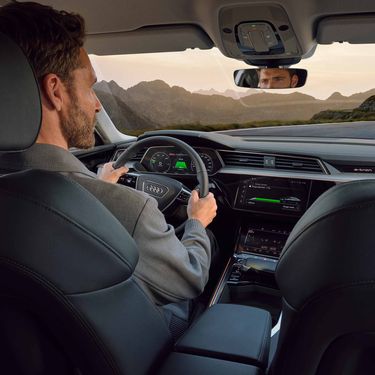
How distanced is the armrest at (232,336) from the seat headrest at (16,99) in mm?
799

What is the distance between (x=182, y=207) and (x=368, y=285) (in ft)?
6.72

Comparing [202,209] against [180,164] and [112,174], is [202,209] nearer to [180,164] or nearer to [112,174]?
[112,174]

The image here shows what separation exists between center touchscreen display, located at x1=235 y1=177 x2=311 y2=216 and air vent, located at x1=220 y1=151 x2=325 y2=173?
134 millimetres

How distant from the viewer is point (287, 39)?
265 centimetres

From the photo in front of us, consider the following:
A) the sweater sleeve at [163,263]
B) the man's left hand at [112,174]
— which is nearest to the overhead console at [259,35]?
the man's left hand at [112,174]

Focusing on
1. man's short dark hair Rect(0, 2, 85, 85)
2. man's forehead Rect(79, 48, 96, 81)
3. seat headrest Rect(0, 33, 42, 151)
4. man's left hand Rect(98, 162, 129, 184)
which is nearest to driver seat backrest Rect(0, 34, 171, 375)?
seat headrest Rect(0, 33, 42, 151)

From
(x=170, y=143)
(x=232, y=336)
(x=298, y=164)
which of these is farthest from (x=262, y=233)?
(x=232, y=336)

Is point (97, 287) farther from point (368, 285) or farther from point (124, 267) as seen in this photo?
point (368, 285)

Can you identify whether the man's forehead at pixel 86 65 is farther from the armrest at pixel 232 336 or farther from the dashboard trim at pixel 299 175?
the dashboard trim at pixel 299 175

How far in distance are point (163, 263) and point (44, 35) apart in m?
0.80

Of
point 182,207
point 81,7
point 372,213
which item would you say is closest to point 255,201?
point 182,207

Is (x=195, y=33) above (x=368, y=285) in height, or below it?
above

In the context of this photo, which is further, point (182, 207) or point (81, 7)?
point (182, 207)

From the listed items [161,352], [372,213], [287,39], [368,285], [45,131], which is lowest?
[161,352]
